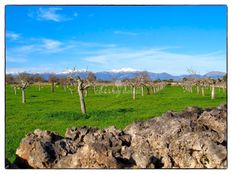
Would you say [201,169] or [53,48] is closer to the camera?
[201,169]

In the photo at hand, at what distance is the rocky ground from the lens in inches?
318

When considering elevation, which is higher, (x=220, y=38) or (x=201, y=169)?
(x=220, y=38)

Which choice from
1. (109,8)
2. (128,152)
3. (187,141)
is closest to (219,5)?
(109,8)

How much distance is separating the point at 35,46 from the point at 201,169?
5380 mm

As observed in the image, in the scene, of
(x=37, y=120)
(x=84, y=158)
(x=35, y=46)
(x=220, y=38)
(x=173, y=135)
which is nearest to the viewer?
(x=84, y=158)

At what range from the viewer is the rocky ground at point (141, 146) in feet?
26.5

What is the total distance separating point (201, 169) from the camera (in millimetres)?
8172

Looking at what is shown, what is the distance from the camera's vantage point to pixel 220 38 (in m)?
9.83

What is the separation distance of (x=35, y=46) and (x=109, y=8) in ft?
9.04

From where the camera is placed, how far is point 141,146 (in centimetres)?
875

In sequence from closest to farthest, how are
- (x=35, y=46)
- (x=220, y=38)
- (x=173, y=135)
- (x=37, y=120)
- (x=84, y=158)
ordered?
(x=84, y=158)
(x=173, y=135)
(x=220, y=38)
(x=35, y=46)
(x=37, y=120)
